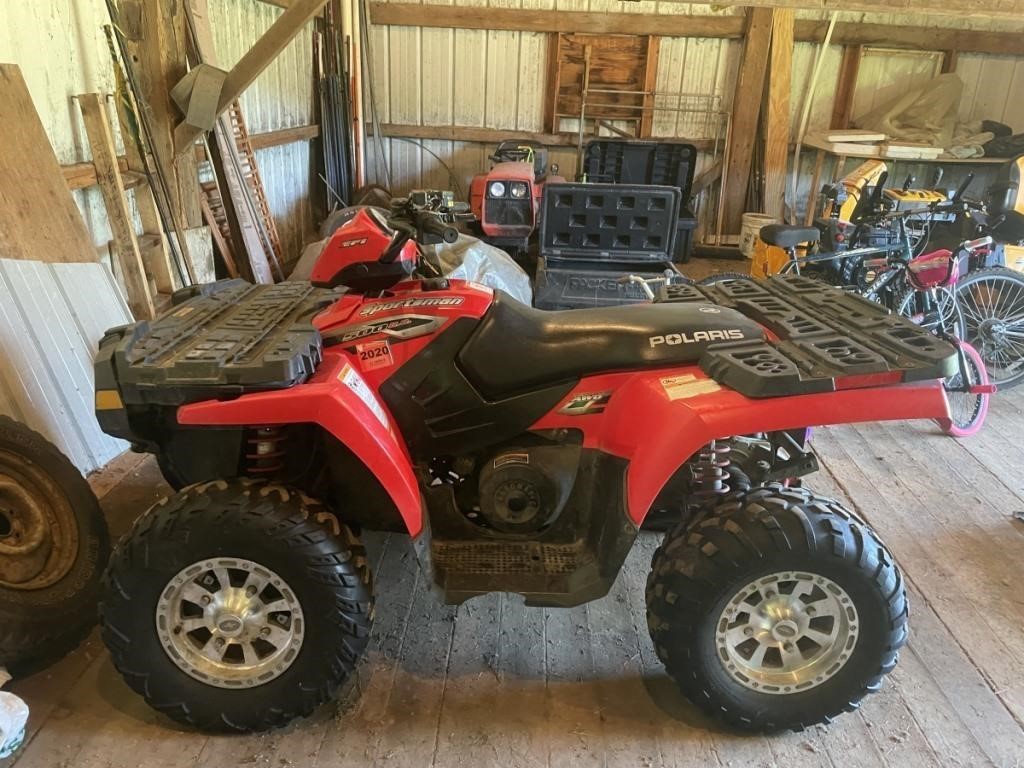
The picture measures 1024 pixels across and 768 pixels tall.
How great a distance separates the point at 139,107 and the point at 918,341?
353cm

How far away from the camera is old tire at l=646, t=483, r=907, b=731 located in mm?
1872

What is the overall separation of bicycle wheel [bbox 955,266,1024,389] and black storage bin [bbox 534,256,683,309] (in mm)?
1652

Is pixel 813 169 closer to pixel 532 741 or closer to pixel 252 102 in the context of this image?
pixel 252 102

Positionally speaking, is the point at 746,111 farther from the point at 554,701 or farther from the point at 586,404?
the point at 554,701

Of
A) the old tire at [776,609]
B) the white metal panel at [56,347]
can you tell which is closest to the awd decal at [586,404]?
the old tire at [776,609]

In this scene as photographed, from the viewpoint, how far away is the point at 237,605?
1.91 meters

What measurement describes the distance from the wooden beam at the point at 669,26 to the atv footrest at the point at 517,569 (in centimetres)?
621

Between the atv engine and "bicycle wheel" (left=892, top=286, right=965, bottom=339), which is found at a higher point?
the atv engine

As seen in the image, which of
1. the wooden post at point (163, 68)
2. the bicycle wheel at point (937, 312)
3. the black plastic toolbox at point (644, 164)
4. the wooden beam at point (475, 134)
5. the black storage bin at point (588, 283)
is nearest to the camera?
the wooden post at point (163, 68)

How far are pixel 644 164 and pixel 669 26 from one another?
1.34 metres

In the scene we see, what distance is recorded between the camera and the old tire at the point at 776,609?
6.14ft

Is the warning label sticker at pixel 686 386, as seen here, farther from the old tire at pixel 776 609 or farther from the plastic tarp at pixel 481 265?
the plastic tarp at pixel 481 265

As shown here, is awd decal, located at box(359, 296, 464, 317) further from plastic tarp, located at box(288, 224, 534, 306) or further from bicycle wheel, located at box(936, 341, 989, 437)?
bicycle wheel, located at box(936, 341, 989, 437)

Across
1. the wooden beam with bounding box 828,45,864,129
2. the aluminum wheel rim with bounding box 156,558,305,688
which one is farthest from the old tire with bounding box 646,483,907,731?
the wooden beam with bounding box 828,45,864,129
